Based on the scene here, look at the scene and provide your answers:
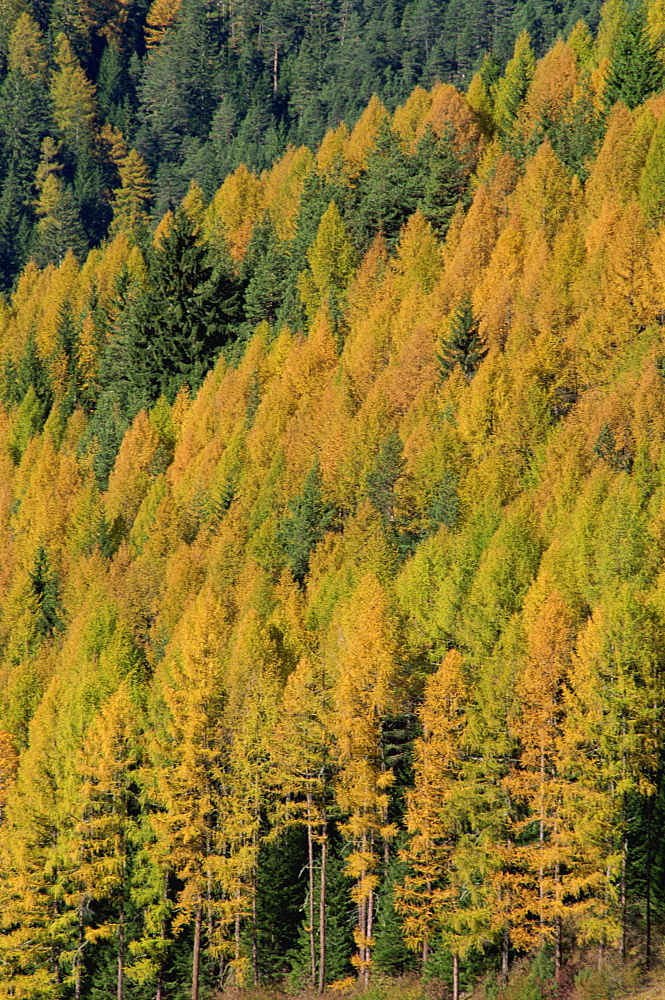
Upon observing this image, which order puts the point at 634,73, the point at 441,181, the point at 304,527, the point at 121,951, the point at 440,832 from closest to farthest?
the point at 440,832 → the point at 121,951 → the point at 304,527 → the point at 441,181 → the point at 634,73

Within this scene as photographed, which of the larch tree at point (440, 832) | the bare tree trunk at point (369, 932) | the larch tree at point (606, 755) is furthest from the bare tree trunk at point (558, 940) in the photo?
the bare tree trunk at point (369, 932)

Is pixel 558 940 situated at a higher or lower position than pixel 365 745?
lower

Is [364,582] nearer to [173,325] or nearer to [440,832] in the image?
[440,832]

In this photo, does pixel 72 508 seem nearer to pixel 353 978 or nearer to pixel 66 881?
pixel 66 881

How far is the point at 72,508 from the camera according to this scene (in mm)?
96812

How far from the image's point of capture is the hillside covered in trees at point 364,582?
1929 inches

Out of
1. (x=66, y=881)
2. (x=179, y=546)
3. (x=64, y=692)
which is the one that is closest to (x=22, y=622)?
(x=179, y=546)

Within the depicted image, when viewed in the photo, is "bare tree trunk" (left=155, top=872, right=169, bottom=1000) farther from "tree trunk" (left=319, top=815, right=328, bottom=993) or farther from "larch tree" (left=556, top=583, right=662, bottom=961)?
"larch tree" (left=556, top=583, right=662, bottom=961)

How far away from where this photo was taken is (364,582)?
60.1m

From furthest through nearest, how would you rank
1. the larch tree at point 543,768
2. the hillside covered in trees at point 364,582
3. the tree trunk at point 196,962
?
the tree trunk at point 196,962
the hillside covered in trees at point 364,582
the larch tree at point 543,768

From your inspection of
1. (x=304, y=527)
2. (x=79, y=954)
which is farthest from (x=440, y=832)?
(x=304, y=527)

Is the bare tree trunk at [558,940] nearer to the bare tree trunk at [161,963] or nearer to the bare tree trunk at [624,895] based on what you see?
the bare tree trunk at [624,895]

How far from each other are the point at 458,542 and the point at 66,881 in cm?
2449

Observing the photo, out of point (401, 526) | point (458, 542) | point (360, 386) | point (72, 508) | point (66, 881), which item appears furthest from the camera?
point (72, 508)
